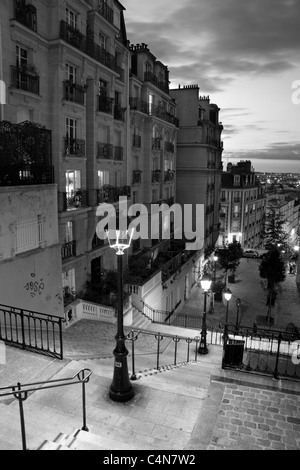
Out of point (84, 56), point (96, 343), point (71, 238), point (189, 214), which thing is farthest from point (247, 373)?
point (189, 214)

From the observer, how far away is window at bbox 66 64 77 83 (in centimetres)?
1744

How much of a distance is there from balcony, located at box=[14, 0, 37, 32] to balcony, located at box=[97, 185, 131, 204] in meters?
8.13

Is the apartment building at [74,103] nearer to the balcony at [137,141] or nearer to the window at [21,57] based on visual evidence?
the window at [21,57]

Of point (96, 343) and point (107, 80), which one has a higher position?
point (107, 80)

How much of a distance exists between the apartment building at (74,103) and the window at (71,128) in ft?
Result: 0.08

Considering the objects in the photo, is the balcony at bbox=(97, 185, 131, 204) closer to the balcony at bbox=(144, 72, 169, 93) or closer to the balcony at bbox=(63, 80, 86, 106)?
the balcony at bbox=(63, 80, 86, 106)

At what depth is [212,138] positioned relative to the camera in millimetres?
39406

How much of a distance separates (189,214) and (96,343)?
24.8 meters

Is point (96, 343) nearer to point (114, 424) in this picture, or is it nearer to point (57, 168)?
point (114, 424)

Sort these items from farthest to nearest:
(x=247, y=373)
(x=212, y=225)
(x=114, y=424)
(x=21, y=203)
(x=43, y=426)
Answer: (x=212, y=225) < (x=21, y=203) < (x=247, y=373) < (x=114, y=424) < (x=43, y=426)

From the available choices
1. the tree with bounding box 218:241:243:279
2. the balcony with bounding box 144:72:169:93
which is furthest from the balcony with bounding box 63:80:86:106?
the tree with bounding box 218:241:243:279

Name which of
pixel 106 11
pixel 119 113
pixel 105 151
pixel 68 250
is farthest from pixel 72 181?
pixel 106 11

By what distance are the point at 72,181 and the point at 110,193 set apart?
3099mm

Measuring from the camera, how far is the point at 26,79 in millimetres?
15070
